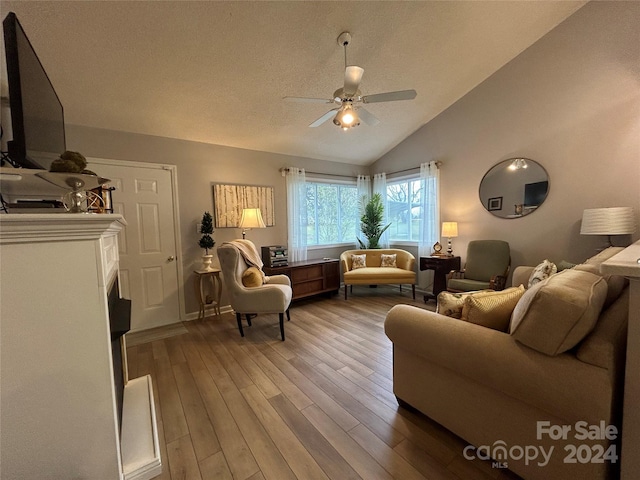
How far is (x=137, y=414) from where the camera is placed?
1.65 m

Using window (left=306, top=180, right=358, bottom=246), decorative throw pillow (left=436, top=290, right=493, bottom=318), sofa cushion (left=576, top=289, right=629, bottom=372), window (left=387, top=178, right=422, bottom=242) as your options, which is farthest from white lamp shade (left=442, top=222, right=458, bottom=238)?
sofa cushion (left=576, top=289, right=629, bottom=372)

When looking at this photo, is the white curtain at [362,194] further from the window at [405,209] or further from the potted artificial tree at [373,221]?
the window at [405,209]

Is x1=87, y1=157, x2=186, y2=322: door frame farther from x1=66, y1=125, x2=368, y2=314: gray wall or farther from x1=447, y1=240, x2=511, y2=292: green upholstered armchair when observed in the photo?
x1=447, y1=240, x2=511, y2=292: green upholstered armchair

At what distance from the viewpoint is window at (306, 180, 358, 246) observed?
4699mm

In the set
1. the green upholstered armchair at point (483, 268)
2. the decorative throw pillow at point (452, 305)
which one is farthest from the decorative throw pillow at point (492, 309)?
the green upholstered armchair at point (483, 268)

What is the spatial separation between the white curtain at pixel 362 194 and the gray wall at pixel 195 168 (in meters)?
1.36

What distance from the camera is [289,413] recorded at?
1686 mm

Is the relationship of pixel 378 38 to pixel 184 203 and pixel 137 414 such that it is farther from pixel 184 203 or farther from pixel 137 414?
pixel 137 414

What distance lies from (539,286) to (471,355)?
0.43m

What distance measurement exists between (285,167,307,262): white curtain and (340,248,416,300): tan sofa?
0.77 meters

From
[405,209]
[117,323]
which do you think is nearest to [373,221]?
[405,209]

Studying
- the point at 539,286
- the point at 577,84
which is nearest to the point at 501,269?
the point at 577,84

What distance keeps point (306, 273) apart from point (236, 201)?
150 cm

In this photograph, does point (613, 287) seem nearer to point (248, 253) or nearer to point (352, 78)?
point (352, 78)
